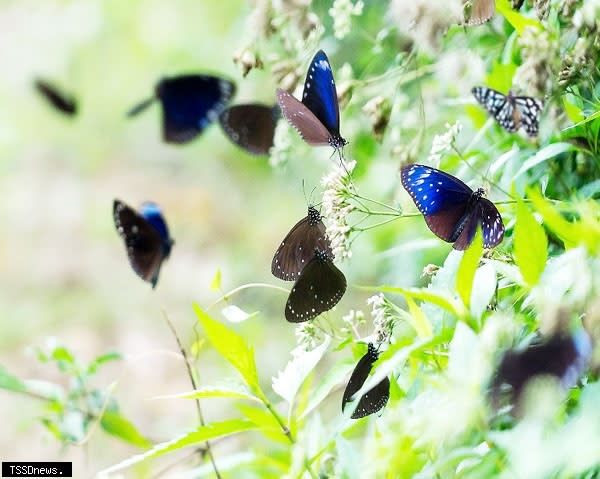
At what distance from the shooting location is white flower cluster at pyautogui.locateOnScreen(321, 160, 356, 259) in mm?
710

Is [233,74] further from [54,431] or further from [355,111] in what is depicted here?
[54,431]

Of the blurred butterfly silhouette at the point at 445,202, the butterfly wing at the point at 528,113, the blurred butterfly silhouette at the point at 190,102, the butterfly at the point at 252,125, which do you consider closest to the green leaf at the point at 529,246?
the blurred butterfly silhouette at the point at 445,202

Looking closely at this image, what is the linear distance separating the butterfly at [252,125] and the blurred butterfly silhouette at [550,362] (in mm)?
756

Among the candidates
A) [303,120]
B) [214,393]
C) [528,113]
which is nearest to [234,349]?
[214,393]

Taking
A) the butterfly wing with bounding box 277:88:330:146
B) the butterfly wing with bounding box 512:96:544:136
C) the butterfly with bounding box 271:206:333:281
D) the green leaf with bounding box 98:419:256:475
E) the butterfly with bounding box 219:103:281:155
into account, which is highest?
the butterfly with bounding box 219:103:281:155

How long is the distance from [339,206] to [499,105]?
8.9 inches

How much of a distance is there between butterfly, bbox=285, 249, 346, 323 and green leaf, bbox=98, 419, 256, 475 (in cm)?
12

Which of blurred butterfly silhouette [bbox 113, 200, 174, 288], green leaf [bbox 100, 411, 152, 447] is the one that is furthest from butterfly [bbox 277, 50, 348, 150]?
green leaf [bbox 100, 411, 152, 447]

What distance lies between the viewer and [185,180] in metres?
3.02

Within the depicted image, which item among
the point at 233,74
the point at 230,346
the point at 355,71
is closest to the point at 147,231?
the point at 355,71

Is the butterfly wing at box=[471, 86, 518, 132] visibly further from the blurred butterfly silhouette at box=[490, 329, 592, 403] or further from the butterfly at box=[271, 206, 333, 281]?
the blurred butterfly silhouette at box=[490, 329, 592, 403]

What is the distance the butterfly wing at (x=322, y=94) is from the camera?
2.60 feet

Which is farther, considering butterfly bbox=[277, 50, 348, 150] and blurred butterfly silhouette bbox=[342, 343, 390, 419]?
butterfly bbox=[277, 50, 348, 150]

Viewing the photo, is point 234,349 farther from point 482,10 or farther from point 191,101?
point 191,101
